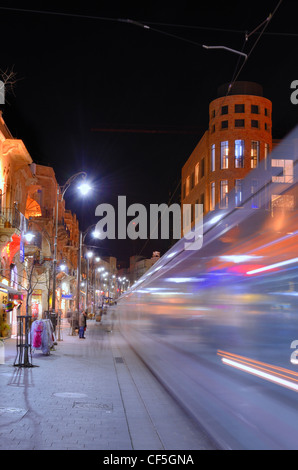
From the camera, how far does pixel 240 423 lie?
8234 millimetres

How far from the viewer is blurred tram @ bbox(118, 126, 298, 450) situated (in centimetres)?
655

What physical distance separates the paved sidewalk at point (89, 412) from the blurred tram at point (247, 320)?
21.1 inches

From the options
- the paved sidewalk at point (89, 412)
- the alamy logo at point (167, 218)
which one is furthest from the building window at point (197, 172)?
the paved sidewalk at point (89, 412)

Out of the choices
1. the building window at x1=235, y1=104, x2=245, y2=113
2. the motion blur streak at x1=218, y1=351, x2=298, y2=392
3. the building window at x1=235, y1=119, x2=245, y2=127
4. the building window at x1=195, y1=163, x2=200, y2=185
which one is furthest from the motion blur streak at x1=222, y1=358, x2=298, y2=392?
the building window at x1=195, y1=163, x2=200, y2=185

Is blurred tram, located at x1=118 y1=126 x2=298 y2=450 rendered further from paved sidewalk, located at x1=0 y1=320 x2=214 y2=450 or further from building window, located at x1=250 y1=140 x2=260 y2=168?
building window, located at x1=250 y1=140 x2=260 y2=168

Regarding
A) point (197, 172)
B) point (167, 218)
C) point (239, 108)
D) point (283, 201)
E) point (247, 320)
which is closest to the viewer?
point (283, 201)

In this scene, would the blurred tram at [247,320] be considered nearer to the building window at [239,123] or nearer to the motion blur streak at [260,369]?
the motion blur streak at [260,369]

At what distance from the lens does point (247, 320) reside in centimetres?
750

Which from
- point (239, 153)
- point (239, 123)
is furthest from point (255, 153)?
point (239, 123)

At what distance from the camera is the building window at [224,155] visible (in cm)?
4428

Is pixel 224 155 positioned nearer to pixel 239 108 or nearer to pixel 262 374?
pixel 239 108

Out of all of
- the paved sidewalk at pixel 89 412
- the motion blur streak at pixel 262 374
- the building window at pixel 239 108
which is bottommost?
the paved sidewalk at pixel 89 412

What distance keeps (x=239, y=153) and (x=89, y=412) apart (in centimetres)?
3752
